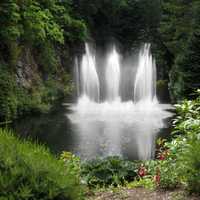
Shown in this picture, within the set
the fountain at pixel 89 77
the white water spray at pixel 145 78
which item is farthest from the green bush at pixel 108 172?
the fountain at pixel 89 77

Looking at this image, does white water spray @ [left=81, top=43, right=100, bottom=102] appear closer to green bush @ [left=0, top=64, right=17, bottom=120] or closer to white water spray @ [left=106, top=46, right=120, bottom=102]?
white water spray @ [left=106, top=46, right=120, bottom=102]

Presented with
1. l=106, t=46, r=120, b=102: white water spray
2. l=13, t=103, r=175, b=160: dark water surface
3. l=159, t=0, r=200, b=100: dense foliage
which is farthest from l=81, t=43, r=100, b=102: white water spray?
l=13, t=103, r=175, b=160: dark water surface

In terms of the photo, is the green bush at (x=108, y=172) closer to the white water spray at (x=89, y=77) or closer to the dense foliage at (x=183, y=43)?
the dense foliage at (x=183, y=43)

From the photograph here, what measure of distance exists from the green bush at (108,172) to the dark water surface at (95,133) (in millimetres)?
4764

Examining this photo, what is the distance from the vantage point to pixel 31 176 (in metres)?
2.70

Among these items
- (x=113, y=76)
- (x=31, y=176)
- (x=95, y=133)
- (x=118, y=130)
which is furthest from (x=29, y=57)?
(x=31, y=176)

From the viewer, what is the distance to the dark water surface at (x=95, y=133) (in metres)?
12.4

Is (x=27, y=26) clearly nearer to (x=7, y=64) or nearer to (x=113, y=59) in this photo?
(x=7, y=64)

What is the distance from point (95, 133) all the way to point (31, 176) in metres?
12.3

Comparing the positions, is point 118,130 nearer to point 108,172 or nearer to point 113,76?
point 108,172

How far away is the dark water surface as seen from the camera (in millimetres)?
12376

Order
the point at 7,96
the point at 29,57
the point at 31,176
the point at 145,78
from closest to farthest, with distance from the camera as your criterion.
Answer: the point at 31,176, the point at 7,96, the point at 29,57, the point at 145,78

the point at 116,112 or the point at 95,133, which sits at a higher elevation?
the point at 116,112

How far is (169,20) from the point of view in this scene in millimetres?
26312
